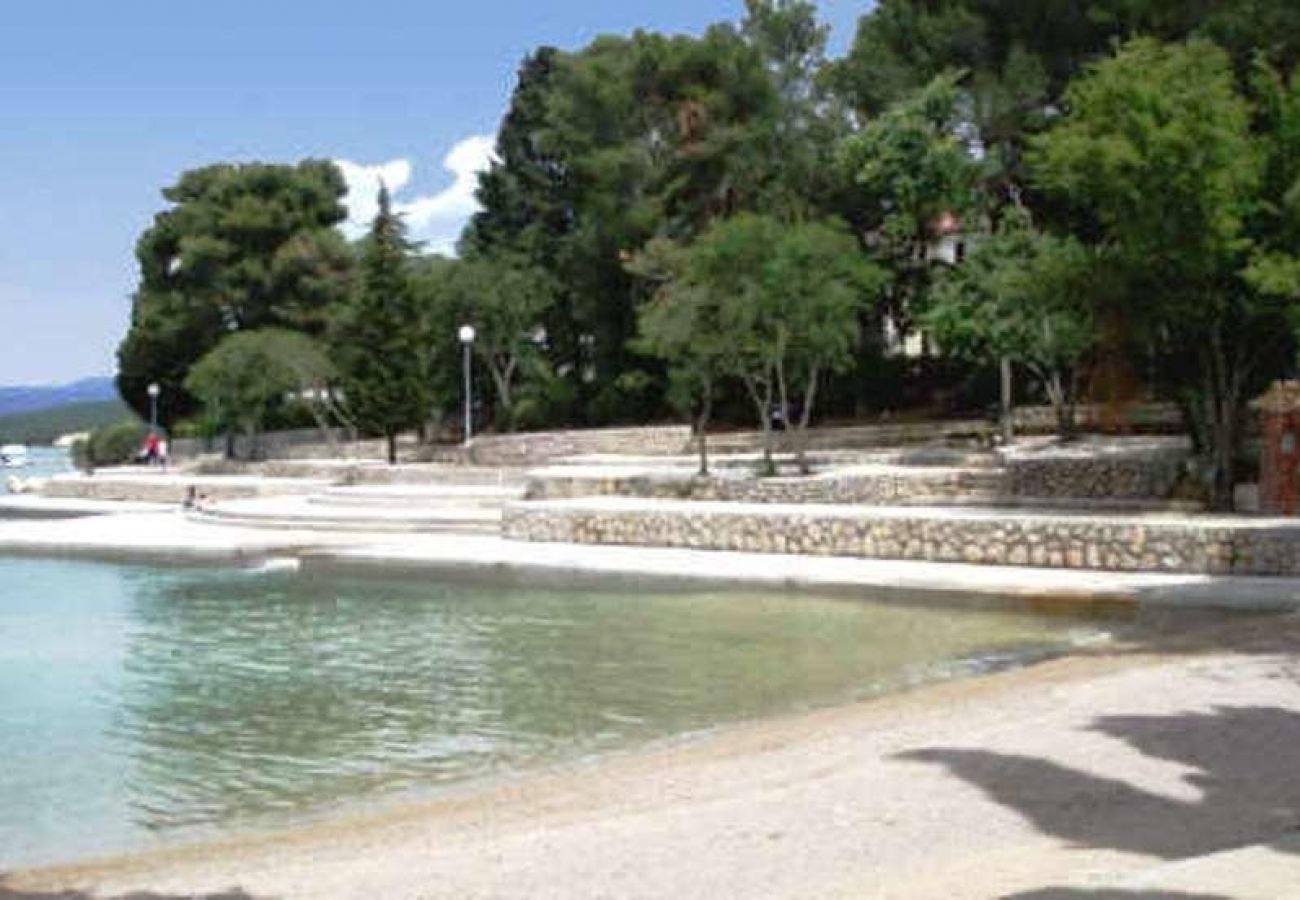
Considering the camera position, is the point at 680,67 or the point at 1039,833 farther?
the point at 680,67

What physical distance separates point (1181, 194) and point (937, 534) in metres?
5.25

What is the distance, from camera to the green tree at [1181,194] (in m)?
20.3

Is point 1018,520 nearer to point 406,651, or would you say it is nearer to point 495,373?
point 406,651

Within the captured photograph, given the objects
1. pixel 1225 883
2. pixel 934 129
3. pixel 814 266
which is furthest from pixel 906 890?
pixel 934 129

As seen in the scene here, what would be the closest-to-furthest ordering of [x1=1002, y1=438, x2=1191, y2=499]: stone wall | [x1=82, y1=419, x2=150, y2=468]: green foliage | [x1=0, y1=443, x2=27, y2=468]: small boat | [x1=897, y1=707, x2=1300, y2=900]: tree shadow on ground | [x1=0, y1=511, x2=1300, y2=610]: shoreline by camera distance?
[x1=897, y1=707, x2=1300, y2=900]: tree shadow on ground
[x1=0, y1=511, x2=1300, y2=610]: shoreline
[x1=1002, y1=438, x2=1191, y2=499]: stone wall
[x1=82, y1=419, x2=150, y2=468]: green foliage
[x1=0, y1=443, x2=27, y2=468]: small boat

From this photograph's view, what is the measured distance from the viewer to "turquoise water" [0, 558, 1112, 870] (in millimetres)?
10625

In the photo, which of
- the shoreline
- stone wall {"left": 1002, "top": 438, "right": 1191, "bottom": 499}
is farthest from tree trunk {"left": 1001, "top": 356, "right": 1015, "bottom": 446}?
the shoreline

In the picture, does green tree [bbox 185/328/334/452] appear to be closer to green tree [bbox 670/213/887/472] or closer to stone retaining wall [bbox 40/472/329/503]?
stone retaining wall [bbox 40/472/329/503]

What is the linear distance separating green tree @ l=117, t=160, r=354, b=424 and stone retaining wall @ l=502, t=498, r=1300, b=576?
32.8 m

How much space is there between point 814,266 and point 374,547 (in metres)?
9.30

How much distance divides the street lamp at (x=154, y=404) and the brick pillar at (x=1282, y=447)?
45466 millimetres

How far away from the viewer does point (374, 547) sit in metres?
25.5

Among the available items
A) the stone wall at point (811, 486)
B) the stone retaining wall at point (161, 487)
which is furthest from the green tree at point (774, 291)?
the stone retaining wall at point (161, 487)

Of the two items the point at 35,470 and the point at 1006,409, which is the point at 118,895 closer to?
the point at 1006,409
